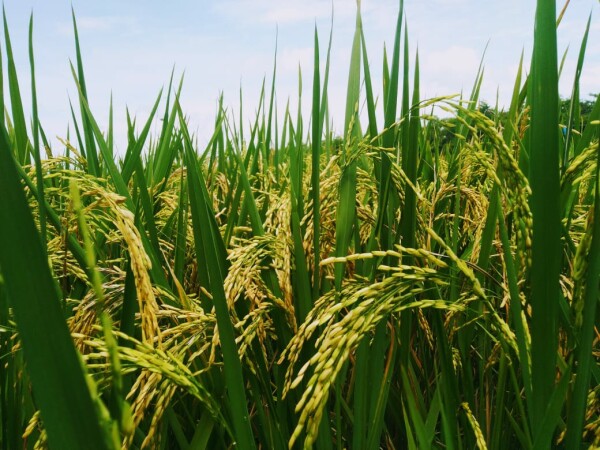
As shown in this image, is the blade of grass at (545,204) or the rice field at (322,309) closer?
the rice field at (322,309)

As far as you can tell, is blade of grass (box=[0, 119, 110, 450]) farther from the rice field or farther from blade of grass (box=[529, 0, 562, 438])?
blade of grass (box=[529, 0, 562, 438])

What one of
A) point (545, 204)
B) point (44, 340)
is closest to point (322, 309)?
point (545, 204)

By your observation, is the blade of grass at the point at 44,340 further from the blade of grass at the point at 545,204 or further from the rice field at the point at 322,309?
the blade of grass at the point at 545,204

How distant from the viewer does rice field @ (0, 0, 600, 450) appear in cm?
49

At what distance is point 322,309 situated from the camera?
3.35 feet

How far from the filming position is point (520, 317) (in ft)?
2.85

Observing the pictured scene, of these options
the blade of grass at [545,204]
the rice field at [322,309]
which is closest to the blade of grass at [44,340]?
the rice field at [322,309]

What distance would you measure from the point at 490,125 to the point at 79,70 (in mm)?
1348

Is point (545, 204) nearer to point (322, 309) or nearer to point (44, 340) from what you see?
point (322, 309)

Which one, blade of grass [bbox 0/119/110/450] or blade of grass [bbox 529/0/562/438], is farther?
blade of grass [bbox 529/0/562/438]

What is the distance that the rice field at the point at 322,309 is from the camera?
0.49 metres

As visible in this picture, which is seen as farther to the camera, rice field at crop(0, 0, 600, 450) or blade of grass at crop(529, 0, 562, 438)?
blade of grass at crop(529, 0, 562, 438)

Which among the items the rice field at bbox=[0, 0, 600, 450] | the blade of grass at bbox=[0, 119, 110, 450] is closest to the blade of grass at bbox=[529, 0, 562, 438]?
the rice field at bbox=[0, 0, 600, 450]

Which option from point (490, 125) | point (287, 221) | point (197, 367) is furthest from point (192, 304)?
point (490, 125)
